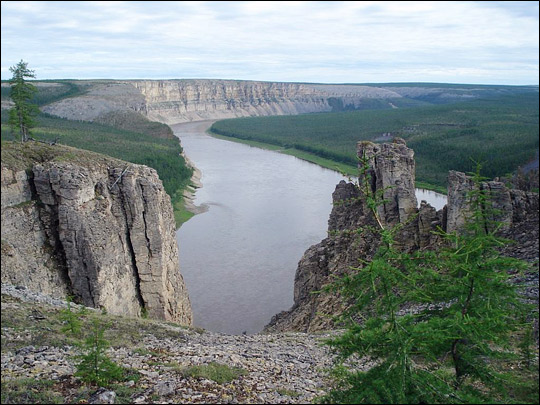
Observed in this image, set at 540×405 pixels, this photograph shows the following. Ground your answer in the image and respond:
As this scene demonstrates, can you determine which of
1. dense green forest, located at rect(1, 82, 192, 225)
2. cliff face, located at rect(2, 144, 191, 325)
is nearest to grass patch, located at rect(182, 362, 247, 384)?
cliff face, located at rect(2, 144, 191, 325)

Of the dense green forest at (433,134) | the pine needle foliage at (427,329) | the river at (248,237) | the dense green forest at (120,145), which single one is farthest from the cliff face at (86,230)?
the dense green forest at (433,134)

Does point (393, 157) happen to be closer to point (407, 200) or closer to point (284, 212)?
point (407, 200)

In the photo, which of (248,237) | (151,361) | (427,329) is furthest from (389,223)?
(248,237)

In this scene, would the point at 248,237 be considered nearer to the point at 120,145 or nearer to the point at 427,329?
the point at 120,145

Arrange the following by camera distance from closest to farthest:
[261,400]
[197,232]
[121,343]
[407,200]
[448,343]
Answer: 1. [448,343]
2. [261,400]
3. [121,343]
4. [407,200]
5. [197,232]

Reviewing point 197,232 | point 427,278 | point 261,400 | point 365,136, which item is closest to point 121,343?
point 261,400

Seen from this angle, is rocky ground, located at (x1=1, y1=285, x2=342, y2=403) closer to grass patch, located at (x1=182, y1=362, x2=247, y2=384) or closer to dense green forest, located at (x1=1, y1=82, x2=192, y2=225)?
grass patch, located at (x1=182, y1=362, x2=247, y2=384)
